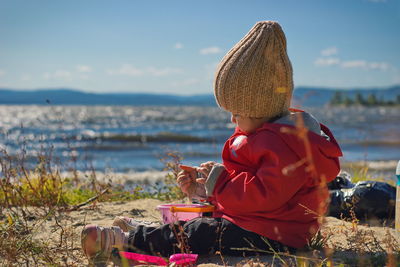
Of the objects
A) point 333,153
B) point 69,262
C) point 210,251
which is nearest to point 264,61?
point 333,153

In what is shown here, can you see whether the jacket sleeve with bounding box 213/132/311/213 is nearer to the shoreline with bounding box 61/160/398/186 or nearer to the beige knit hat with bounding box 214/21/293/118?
the beige knit hat with bounding box 214/21/293/118

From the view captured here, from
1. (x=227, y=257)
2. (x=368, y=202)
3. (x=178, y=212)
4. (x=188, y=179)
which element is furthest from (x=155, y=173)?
(x=227, y=257)

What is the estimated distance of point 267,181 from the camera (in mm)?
2412

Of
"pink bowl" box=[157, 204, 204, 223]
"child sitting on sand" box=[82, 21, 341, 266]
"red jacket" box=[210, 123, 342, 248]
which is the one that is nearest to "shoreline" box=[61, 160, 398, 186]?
"pink bowl" box=[157, 204, 204, 223]

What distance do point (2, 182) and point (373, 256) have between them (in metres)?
3.29

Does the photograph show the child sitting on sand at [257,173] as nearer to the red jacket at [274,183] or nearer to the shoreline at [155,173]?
the red jacket at [274,183]

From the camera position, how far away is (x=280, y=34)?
8.48ft

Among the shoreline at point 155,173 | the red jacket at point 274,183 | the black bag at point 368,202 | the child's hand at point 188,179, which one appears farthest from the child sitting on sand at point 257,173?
the shoreline at point 155,173

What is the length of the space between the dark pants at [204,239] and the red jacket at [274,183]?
2.1 inches

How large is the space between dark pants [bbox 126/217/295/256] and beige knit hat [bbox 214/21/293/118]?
0.69 meters

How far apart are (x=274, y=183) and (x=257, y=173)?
110 millimetres

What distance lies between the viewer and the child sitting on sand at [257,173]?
96.8 inches

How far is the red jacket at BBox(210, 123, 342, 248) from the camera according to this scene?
95.6 inches

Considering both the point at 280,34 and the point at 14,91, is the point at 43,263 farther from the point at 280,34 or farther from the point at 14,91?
the point at 14,91
